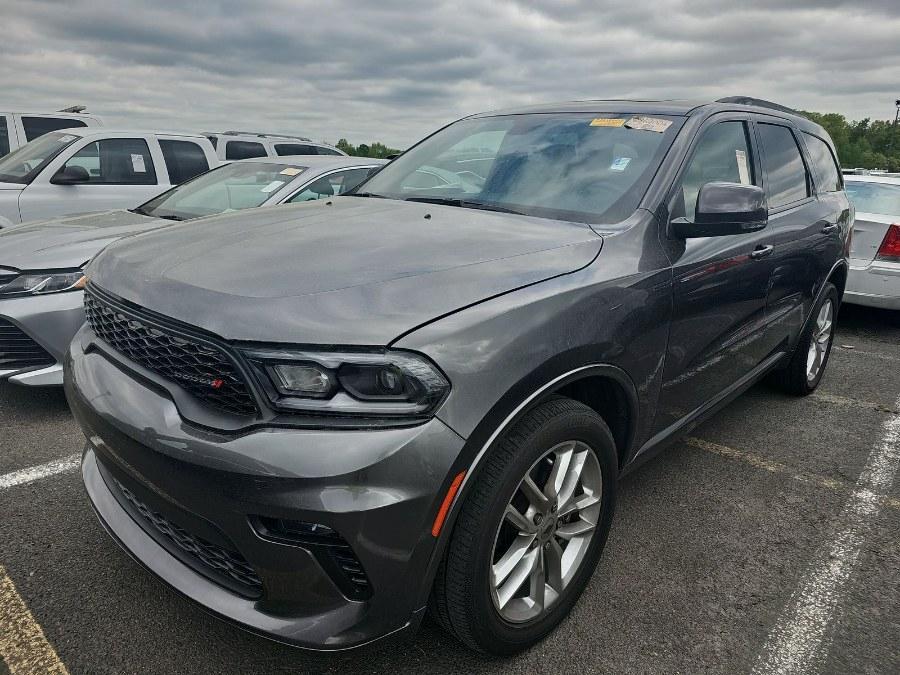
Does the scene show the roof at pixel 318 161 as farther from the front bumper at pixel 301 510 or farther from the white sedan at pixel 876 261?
the white sedan at pixel 876 261

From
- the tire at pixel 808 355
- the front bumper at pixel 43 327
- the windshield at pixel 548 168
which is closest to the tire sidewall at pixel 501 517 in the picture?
the windshield at pixel 548 168

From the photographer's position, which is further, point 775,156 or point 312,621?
point 775,156

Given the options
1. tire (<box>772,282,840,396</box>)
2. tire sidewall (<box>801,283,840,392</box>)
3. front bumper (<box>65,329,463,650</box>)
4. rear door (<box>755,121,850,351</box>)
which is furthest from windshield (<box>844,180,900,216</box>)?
front bumper (<box>65,329,463,650</box>)

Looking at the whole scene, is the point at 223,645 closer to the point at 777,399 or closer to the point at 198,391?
the point at 198,391

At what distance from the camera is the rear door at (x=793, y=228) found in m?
3.38

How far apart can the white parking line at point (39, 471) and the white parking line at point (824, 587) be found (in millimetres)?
3066

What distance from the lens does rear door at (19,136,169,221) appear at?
6.36m

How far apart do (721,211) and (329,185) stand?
3727mm

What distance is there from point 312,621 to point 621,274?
142 cm

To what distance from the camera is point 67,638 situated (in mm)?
2066

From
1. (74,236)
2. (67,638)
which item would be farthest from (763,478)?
(74,236)

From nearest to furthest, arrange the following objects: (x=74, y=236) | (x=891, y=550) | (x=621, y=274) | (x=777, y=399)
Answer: (x=621, y=274) < (x=891, y=550) < (x=74, y=236) < (x=777, y=399)

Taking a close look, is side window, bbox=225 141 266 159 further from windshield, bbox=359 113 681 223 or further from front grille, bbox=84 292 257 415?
front grille, bbox=84 292 257 415

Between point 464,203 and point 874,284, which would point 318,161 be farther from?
point 874,284
